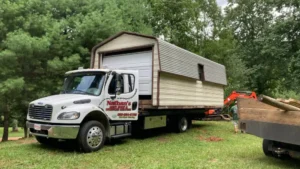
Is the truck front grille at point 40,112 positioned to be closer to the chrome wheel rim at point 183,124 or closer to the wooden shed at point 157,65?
the wooden shed at point 157,65

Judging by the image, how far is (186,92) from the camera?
10.1 meters

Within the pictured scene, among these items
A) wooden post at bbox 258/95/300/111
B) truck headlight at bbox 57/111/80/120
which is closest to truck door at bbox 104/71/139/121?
truck headlight at bbox 57/111/80/120

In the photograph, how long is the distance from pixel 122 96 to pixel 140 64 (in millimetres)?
1733

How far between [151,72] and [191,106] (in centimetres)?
285

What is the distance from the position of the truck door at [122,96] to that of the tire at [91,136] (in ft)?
1.92

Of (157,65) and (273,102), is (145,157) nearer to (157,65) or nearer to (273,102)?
(157,65)

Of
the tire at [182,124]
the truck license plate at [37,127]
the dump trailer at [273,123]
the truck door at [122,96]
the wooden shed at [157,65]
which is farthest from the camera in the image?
the tire at [182,124]

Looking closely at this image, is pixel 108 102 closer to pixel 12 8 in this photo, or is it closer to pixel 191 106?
pixel 191 106

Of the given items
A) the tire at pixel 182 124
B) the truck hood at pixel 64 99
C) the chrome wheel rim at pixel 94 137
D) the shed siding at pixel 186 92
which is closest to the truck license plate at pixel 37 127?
the truck hood at pixel 64 99

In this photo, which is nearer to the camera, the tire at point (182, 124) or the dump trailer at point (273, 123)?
the dump trailer at point (273, 123)

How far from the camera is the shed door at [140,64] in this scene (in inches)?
344

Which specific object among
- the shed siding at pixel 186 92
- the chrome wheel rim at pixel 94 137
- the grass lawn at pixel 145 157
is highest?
the shed siding at pixel 186 92

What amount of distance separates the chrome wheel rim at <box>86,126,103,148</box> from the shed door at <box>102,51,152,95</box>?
239 centimetres

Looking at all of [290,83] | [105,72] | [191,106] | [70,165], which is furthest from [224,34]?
[70,165]
